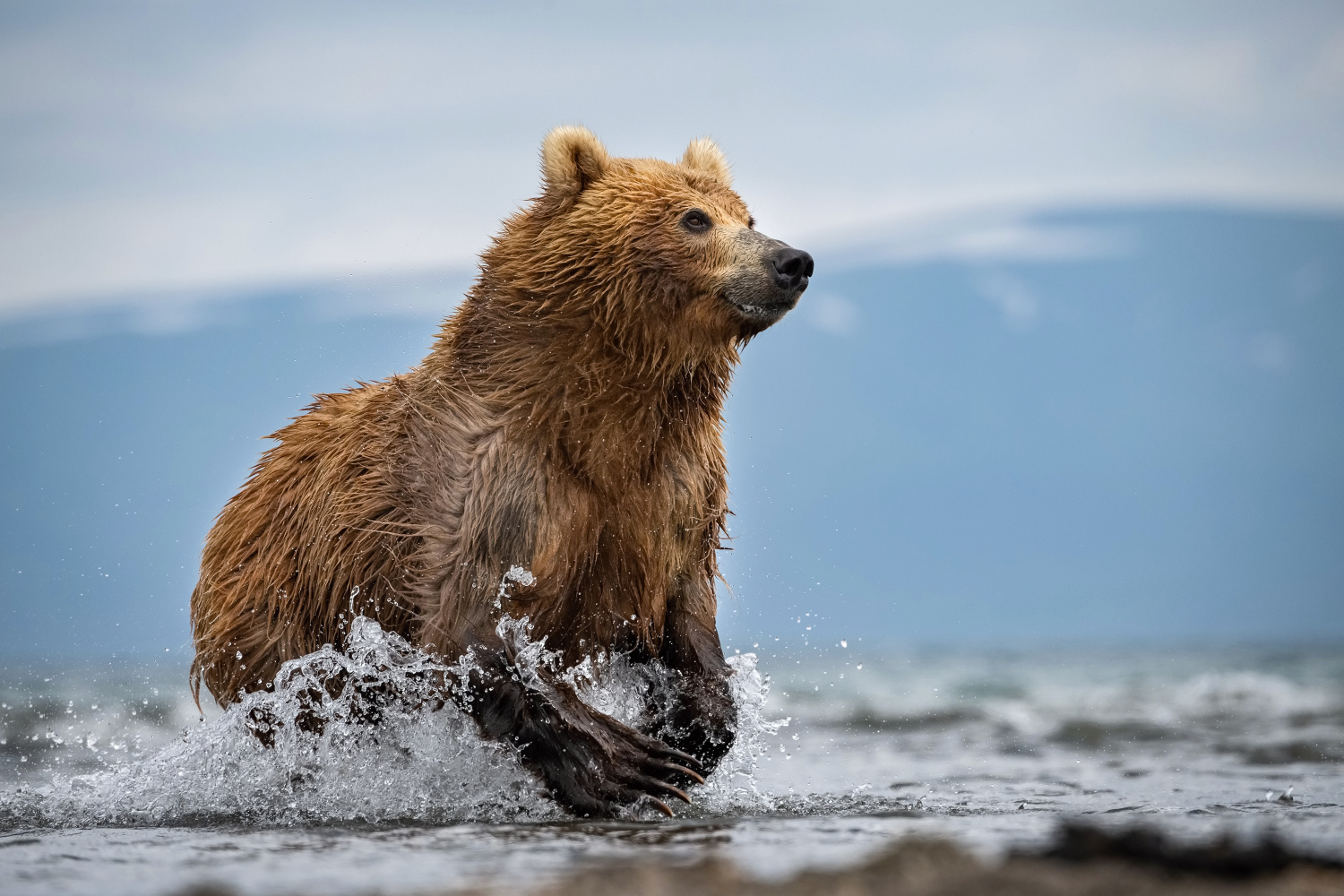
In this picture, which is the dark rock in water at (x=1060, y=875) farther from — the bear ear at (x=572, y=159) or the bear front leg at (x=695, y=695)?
the bear ear at (x=572, y=159)

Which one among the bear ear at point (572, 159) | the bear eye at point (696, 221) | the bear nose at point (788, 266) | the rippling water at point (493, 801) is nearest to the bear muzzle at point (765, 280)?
the bear nose at point (788, 266)

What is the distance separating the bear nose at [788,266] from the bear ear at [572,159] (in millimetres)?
839

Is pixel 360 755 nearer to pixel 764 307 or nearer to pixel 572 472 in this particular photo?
pixel 572 472

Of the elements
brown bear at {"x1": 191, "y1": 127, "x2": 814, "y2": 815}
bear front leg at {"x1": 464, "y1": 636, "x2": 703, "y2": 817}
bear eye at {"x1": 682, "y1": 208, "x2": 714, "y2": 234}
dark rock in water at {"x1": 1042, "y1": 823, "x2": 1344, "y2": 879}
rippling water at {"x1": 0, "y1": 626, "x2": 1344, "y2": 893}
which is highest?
bear eye at {"x1": 682, "y1": 208, "x2": 714, "y2": 234}

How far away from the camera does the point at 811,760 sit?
344 inches

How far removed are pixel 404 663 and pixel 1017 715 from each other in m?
10.2

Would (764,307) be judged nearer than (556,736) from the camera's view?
No

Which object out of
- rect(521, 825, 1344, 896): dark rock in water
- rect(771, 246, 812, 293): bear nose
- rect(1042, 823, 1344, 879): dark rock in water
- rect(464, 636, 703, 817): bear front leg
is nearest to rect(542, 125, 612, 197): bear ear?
rect(771, 246, 812, 293): bear nose

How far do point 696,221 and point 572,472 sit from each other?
41.4 inches

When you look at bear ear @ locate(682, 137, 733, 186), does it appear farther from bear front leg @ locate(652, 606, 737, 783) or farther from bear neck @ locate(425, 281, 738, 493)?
bear front leg @ locate(652, 606, 737, 783)

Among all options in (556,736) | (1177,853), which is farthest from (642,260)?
(1177,853)

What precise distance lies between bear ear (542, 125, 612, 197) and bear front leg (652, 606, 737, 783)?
1.73 meters

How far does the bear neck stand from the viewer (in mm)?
5090

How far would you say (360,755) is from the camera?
5.50m
